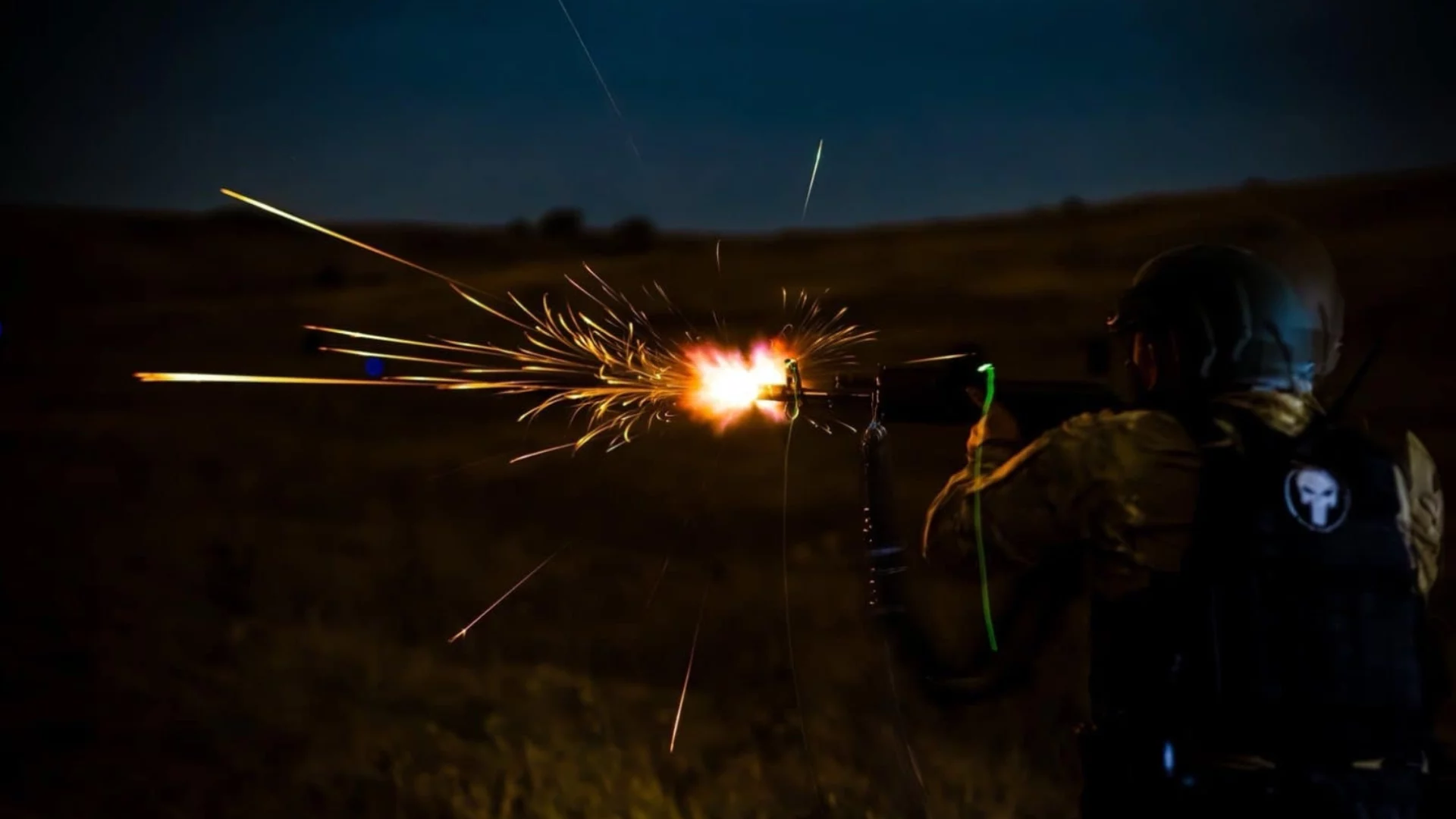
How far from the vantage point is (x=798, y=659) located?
816 cm

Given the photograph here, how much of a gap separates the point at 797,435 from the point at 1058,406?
15.6 meters

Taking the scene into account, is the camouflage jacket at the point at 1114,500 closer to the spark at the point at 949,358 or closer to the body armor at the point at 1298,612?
the body armor at the point at 1298,612

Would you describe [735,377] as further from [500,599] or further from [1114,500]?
[500,599]

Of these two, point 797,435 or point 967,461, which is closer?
point 967,461

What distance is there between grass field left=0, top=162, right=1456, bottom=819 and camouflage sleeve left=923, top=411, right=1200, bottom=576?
75 cm

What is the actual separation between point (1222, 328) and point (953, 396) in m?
0.72

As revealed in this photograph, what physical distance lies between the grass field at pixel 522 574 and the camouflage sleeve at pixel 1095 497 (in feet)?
2.45

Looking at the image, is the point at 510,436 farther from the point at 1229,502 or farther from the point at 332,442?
the point at 1229,502

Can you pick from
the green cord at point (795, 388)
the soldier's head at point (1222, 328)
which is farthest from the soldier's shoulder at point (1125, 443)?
the green cord at point (795, 388)

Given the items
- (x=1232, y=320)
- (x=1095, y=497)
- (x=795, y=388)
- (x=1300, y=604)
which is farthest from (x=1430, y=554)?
(x=795, y=388)

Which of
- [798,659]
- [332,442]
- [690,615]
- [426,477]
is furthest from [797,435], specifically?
[798,659]

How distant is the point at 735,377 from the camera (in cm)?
443

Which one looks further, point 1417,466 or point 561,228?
point 561,228

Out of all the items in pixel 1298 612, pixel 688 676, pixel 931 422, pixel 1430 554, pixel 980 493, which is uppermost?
pixel 931 422
